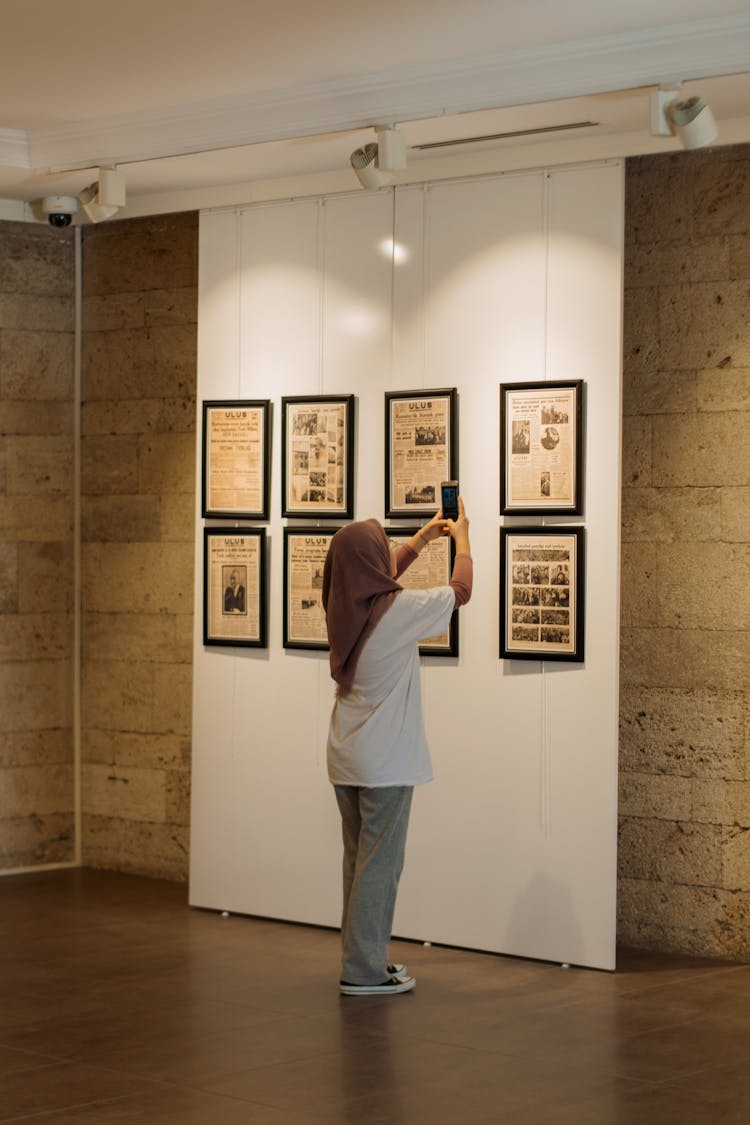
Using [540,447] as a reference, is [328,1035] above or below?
below

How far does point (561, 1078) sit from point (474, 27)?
3963 millimetres

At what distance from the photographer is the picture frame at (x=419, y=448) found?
7.25 m

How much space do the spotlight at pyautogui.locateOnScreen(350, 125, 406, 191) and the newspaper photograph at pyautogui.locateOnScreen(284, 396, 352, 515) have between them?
3.54 ft

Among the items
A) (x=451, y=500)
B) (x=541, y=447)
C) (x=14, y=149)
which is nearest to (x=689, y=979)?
(x=451, y=500)

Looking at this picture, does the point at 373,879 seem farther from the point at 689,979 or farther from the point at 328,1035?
the point at 689,979

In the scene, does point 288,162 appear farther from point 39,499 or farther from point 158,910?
point 158,910

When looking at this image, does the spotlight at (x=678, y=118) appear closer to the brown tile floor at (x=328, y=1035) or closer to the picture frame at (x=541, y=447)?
the picture frame at (x=541, y=447)

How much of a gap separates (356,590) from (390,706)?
494 millimetres

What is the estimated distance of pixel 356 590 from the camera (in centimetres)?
622

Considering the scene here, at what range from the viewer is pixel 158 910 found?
797cm

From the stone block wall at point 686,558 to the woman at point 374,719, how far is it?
49.1 inches

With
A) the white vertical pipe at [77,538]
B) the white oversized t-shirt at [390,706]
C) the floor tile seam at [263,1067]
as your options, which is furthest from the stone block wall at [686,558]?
the white vertical pipe at [77,538]

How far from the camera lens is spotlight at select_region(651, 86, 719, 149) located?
6.11 metres

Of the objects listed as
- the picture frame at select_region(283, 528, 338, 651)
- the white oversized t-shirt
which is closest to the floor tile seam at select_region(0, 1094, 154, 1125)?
the white oversized t-shirt
